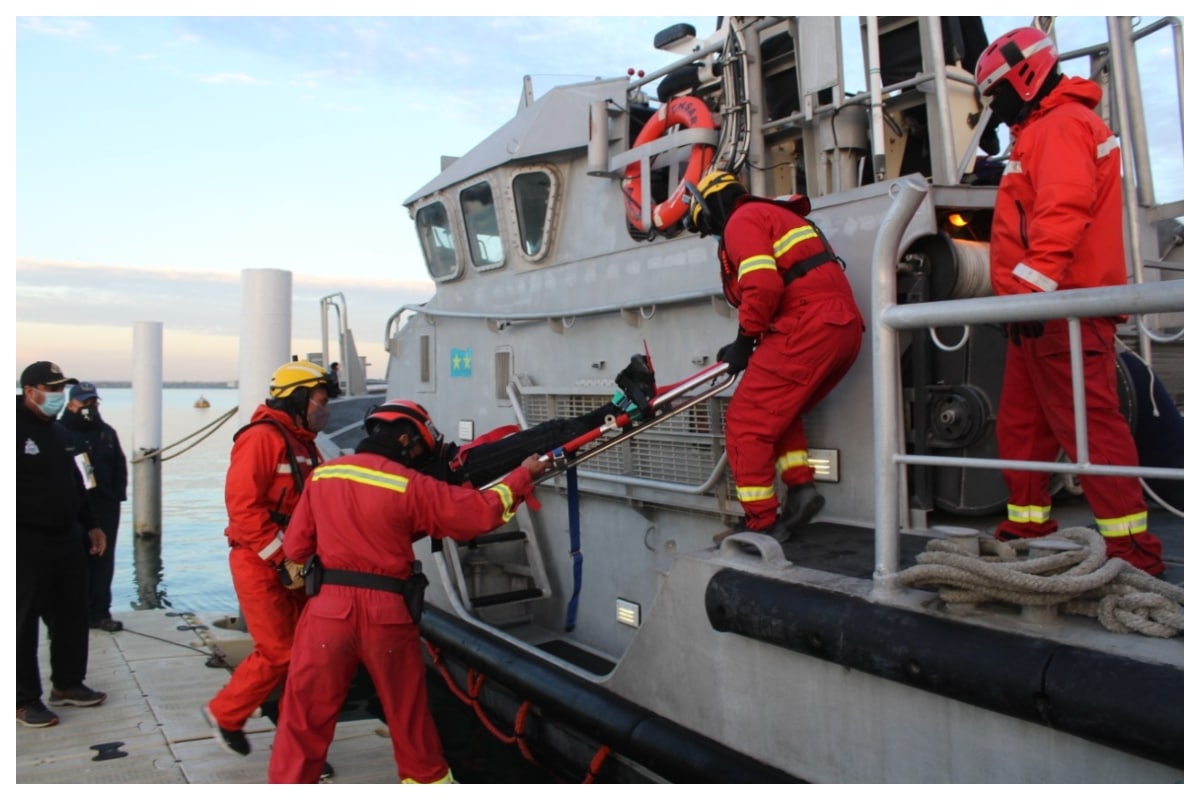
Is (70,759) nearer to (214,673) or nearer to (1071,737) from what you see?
(214,673)

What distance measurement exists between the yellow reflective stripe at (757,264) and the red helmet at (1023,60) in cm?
90

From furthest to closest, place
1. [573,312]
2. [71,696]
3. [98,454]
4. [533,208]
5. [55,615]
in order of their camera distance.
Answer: [98,454]
[533,208]
[573,312]
[71,696]
[55,615]

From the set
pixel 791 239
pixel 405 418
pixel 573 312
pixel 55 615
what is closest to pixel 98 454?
pixel 55 615

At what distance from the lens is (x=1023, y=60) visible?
2885 millimetres

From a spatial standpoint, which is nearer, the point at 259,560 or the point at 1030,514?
the point at 1030,514

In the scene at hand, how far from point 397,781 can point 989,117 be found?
145 inches

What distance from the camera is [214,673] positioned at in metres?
5.02

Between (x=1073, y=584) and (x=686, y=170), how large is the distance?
284 centimetres

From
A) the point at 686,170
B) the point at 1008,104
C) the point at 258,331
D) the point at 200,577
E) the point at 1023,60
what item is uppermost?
the point at 686,170

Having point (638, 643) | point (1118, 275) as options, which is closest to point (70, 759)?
point (638, 643)

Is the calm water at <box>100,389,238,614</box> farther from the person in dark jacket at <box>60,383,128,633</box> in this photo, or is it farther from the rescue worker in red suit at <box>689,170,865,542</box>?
the rescue worker in red suit at <box>689,170,865,542</box>

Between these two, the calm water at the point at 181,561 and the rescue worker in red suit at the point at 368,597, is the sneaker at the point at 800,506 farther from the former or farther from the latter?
the calm water at the point at 181,561

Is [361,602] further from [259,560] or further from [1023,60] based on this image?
[1023,60]

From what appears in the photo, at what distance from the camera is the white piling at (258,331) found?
739cm
